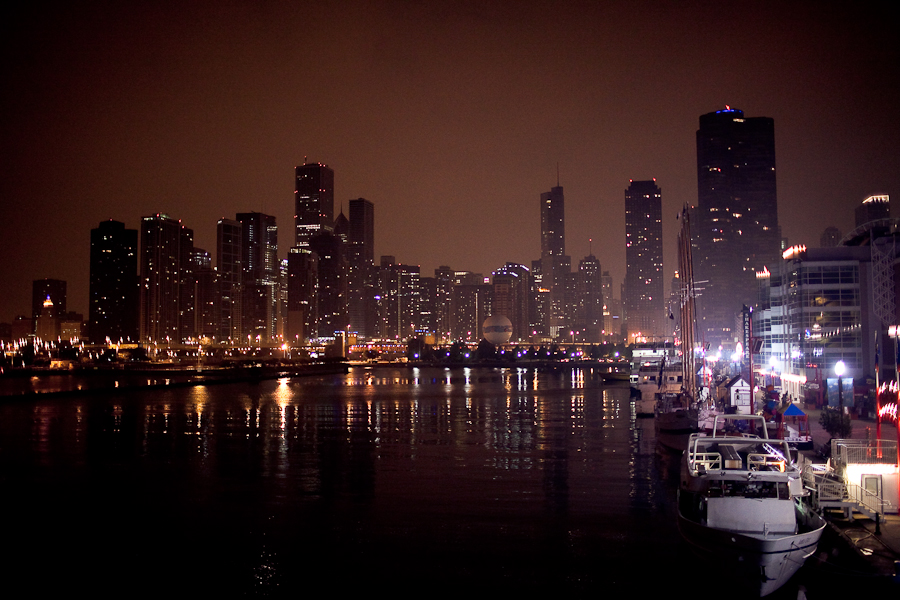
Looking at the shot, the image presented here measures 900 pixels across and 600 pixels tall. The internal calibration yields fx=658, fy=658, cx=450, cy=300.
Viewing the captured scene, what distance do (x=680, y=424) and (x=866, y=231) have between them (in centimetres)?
3203

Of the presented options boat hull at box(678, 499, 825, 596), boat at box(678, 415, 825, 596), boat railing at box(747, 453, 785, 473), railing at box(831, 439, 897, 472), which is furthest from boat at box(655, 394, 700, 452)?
boat hull at box(678, 499, 825, 596)

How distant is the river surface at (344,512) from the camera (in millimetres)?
17031

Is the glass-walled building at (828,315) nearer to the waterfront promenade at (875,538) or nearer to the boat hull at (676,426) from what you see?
the boat hull at (676,426)

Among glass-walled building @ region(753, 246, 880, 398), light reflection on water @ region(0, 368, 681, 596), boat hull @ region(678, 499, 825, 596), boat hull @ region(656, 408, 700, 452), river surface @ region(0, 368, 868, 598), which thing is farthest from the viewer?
glass-walled building @ region(753, 246, 880, 398)

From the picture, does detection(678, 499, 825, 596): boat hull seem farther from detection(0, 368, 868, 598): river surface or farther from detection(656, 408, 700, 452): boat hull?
detection(656, 408, 700, 452): boat hull

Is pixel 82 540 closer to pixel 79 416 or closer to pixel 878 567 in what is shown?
pixel 878 567

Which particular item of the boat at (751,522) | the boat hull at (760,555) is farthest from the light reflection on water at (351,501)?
the boat hull at (760,555)

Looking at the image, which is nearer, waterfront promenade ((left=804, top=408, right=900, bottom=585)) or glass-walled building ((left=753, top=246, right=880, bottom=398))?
waterfront promenade ((left=804, top=408, right=900, bottom=585))

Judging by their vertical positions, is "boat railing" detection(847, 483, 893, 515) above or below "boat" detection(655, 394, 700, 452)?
above

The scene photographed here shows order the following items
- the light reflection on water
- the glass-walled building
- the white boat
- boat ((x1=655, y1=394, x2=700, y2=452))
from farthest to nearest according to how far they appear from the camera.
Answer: the white boat < the glass-walled building < boat ((x1=655, y1=394, x2=700, y2=452)) < the light reflection on water

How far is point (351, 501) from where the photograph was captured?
2412 centimetres

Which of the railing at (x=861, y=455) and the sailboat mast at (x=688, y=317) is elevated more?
the sailboat mast at (x=688, y=317)

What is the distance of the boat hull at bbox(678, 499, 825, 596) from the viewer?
48.9 ft

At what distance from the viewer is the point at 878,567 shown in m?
16.1
